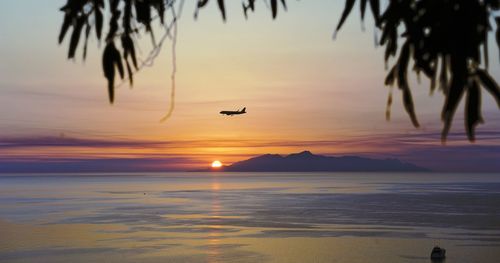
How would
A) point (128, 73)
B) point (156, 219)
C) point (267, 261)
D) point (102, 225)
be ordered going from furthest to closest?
point (156, 219), point (102, 225), point (267, 261), point (128, 73)

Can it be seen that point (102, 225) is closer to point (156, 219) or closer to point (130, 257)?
point (156, 219)

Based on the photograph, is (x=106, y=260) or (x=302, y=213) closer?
(x=106, y=260)

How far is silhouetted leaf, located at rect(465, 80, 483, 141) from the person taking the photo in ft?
8.80

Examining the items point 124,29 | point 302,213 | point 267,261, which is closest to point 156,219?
point 302,213

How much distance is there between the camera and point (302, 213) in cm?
6166

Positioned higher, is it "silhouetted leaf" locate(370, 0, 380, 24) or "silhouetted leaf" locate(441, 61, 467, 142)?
"silhouetted leaf" locate(370, 0, 380, 24)

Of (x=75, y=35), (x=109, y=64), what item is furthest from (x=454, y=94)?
(x=75, y=35)

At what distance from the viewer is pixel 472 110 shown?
2.70 m

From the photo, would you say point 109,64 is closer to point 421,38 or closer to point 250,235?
point 421,38

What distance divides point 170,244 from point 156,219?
16223 millimetres

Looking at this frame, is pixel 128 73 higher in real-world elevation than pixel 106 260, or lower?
higher

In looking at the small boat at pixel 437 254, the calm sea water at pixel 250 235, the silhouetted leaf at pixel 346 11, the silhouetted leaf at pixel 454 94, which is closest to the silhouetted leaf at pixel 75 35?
the silhouetted leaf at pixel 346 11

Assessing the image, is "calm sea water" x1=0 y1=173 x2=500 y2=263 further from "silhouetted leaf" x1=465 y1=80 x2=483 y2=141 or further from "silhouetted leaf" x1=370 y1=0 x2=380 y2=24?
"silhouetted leaf" x1=465 y1=80 x2=483 y2=141

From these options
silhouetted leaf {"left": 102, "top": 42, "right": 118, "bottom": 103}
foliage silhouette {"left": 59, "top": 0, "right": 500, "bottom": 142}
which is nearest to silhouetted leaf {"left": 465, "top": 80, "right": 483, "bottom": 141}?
foliage silhouette {"left": 59, "top": 0, "right": 500, "bottom": 142}
